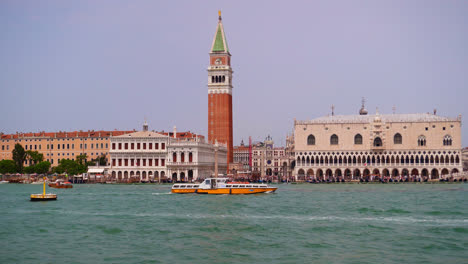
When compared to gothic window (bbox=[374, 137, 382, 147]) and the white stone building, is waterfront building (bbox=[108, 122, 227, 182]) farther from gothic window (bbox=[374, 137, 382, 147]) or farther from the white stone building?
gothic window (bbox=[374, 137, 382, 147])

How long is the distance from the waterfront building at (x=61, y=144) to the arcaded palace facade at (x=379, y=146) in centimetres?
2942

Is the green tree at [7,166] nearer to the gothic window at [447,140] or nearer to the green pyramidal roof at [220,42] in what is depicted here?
the green pyramidal roof at [220,42]

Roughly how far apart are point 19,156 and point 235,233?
72.9 meters

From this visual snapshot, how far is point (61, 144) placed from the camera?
326 feet

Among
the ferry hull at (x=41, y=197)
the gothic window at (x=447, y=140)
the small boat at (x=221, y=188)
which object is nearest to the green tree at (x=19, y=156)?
the small boat at (x=221, y=188)

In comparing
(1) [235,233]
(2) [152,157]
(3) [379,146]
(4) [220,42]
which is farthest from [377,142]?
(1) [235,233]

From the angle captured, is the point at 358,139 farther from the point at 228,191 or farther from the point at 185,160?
the point at 228,191

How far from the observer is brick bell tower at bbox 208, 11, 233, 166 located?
328ft

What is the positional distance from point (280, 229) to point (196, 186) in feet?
93.7

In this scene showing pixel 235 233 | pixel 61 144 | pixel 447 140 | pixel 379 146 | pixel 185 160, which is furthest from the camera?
pixel 61 144

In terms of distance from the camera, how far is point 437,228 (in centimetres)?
2767

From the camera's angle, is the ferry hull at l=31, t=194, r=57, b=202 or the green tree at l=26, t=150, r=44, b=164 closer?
the ferry hull at l=31, t=194, r=57, b=202

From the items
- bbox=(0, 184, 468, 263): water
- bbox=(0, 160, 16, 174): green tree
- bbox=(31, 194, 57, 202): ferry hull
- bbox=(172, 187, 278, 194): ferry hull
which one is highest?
bbox=(0, 160, 16, 174): green tree

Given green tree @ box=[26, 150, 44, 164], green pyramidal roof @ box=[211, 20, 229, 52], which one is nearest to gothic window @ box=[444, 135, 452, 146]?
green pyramidal roof @ box=[211, 20, 229, 52]
